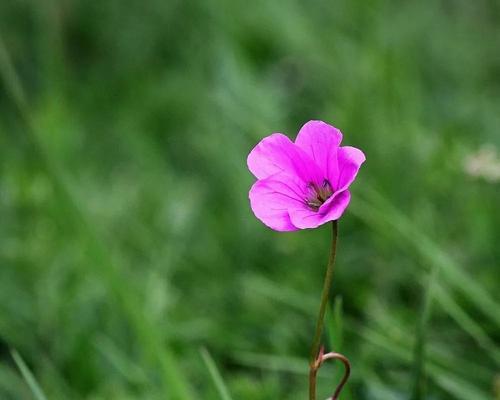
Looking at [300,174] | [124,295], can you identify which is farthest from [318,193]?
[124,295]

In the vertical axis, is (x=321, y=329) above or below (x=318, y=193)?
below

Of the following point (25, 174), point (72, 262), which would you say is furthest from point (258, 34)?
point (72, 262)

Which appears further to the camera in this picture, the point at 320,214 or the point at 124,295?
the point at 124,295

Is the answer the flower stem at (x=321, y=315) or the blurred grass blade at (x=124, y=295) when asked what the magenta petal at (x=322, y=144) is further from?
the blurred grass blade at (x=124, y=295)

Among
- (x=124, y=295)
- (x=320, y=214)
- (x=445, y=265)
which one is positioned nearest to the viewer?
(x=320, y=214)

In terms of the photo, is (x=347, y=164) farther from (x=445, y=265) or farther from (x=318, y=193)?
(x=445, y=265)

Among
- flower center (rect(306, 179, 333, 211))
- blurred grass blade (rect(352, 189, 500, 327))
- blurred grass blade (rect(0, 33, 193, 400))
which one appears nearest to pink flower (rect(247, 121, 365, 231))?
flower center (rect(306, 179, 333, 211))
